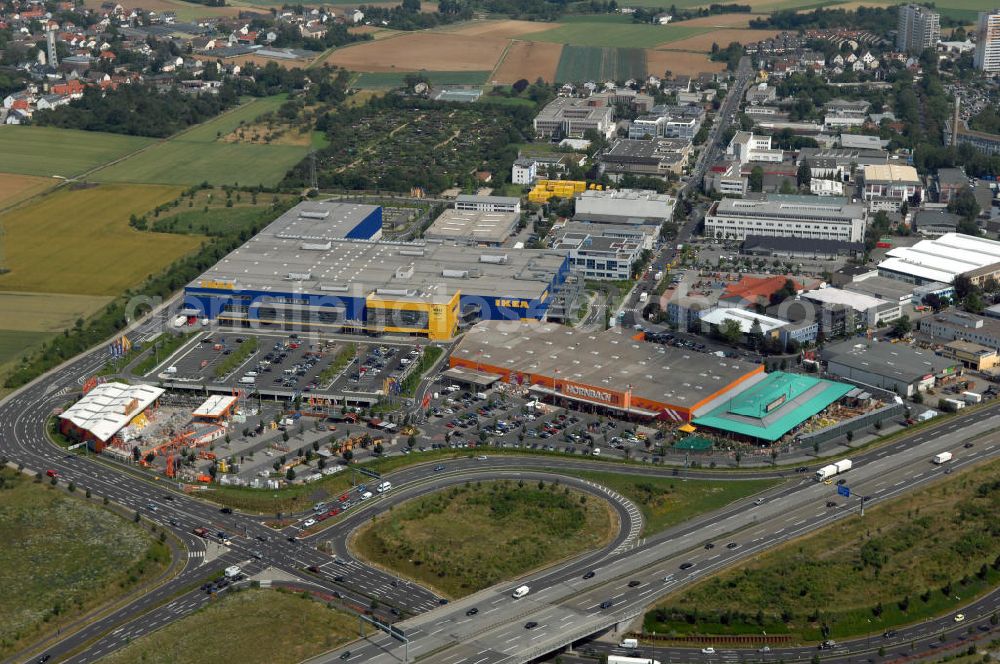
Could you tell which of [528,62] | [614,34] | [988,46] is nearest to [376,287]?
[528,62]

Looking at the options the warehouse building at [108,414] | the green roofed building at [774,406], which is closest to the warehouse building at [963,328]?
the green roofed building at [774,406]

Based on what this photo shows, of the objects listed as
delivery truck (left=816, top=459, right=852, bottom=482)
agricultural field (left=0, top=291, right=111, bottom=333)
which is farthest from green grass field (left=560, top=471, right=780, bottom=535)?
agricultural field (left=0, top=291, right=111, bottom=333)

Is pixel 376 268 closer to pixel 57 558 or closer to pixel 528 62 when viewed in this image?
pixel 57 558

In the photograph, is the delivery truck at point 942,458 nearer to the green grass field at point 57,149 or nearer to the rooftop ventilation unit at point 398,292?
the rooftop ventilation unit at point 398,292

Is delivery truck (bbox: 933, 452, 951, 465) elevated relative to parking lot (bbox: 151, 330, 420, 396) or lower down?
lower down

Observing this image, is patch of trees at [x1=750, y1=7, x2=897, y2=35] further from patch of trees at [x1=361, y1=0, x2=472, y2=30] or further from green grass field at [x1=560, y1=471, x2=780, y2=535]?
green grass field at [x1=560, y1=471, x2=780, y2=535]

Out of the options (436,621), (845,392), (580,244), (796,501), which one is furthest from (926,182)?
(436,621)
